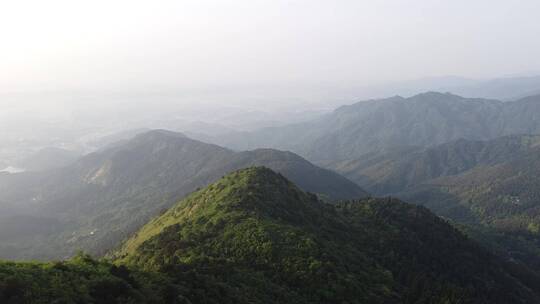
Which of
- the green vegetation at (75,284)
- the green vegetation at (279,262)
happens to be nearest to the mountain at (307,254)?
the green vegetation at (279,262)

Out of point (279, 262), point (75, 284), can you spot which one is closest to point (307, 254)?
point (279, 262)

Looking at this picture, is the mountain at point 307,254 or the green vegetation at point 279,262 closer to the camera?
the green vegetation at point 279,262

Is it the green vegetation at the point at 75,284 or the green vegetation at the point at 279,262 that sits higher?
the green vegetation at the point at 75,284

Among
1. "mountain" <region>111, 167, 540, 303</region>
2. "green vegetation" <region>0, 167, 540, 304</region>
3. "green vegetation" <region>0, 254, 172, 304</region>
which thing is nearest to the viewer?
"green vegetation" <region>0, 254, 172, 304</region>

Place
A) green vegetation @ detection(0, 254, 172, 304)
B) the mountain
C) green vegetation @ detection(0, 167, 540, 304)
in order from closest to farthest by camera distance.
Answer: green vegetation @ detection(0, 254, 172, 304), green vegetation @ detection(0, 167, 540, 304), the mountain

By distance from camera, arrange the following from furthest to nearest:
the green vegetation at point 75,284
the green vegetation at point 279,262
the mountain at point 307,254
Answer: the mountain at point 307,254 → the green vegetation at point 279,262 → the green vegetation at point 75,284

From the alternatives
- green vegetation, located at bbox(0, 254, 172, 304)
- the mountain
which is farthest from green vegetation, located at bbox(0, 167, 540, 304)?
the mountain

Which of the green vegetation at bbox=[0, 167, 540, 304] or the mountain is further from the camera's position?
the mountain

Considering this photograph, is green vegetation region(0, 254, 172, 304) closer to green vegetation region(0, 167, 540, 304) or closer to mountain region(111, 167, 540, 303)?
green vegetation region(0, 167, 540, 304)

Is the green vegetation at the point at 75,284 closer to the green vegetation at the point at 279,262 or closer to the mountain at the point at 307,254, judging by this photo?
the green vegetation at the point at 279,262
